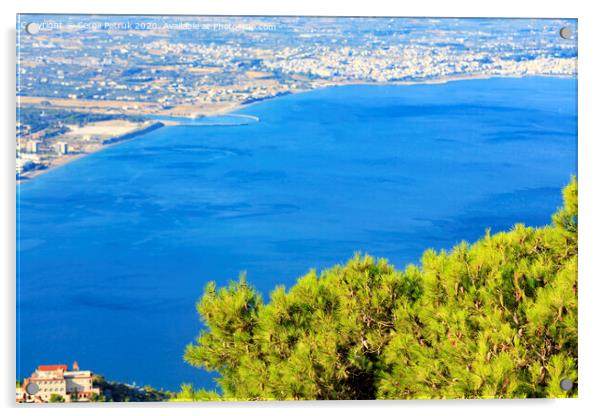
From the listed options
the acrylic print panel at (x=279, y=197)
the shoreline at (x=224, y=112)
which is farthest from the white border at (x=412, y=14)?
the shoreline at (x=224, y=112)

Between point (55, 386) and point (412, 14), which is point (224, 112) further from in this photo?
point (55, 386)

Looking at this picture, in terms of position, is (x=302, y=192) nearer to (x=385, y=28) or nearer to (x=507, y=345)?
(x=385, y=28)

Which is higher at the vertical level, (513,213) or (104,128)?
(104,128)

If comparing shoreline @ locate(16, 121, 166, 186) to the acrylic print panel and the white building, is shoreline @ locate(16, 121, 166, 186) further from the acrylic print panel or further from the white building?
the white building

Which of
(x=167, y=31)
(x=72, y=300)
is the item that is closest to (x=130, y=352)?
(x=72, y=300)

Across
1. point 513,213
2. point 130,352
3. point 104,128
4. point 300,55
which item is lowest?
point 130,352

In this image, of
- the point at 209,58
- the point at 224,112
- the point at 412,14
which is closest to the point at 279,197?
the point at 224,112

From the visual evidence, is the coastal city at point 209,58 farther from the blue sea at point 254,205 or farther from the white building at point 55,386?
the white building at point 55,386
